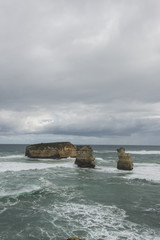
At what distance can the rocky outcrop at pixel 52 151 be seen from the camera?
210 feet

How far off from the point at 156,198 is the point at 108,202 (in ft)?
18.2

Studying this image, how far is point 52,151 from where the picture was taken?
64.2 m

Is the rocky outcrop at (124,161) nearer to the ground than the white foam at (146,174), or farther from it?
farther from it

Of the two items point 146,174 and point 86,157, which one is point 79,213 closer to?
point 146,174

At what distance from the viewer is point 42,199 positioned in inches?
739

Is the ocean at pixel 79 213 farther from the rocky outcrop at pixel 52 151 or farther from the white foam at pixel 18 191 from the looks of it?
the rocky outcrop at pixel 52 151

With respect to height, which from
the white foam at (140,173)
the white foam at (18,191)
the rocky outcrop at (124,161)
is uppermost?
the rocky outcrop at (124,161)

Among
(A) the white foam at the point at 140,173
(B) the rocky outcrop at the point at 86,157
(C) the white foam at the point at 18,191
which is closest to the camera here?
(C) the white foam at the point at 18,191

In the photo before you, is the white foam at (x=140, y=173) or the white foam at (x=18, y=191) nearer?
the white foam at (x=18, y=191)

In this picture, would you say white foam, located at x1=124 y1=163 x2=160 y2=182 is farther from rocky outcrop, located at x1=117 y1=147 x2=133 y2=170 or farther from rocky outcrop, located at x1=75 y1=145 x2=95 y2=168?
rocky outcrop, located at x1=75 y1=145 x2=95 y2=168

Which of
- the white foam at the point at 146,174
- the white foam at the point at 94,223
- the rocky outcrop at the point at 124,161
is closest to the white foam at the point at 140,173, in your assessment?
the white foam at the point at 146,174

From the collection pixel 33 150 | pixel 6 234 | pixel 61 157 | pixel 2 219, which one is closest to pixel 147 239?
pixel 6 234

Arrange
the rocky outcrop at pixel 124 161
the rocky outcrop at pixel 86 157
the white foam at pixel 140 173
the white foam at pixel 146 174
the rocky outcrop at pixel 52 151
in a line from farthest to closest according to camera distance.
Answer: the rocky outcrop at pixel 52 151 < the rocky outcrop at pixel 86 157 < the rocky outcrop at pixel 124 161 < the white foam at pixel 140 173 < the white foam at pixel 146 174

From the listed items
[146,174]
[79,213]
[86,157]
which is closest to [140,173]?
[146,174]
